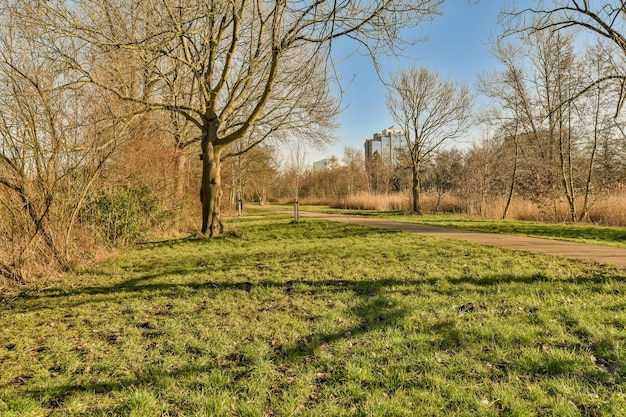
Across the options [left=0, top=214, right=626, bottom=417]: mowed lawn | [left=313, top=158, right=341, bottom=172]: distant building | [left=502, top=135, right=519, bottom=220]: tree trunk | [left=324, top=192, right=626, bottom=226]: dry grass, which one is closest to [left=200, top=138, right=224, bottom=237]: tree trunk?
[left=0, top=214, right=626, bottom=417]: mowed lawn

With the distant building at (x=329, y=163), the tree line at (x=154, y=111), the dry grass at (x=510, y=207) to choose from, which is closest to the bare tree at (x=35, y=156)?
the tree line at (x=154, y=111)

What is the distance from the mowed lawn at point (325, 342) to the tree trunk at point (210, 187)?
4.73 meters

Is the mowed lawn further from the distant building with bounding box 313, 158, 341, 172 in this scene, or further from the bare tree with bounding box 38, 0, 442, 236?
the distant building with bounding box 313, 158, 341, 172

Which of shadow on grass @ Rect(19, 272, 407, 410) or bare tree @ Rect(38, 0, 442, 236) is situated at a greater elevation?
bare tree @ Rect(38, 0, 442, 236)

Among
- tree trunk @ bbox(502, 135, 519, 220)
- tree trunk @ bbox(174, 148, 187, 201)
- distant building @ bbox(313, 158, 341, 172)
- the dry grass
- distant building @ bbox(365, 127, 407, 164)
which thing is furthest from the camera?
distant building @ bbox(313, 158, 341, 172)

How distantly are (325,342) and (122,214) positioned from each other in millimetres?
8280

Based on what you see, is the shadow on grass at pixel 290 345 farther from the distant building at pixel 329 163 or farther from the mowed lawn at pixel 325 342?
the distant building at pixel 329 163

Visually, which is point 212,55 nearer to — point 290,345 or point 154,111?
point 154,111

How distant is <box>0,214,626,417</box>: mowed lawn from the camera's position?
252cm

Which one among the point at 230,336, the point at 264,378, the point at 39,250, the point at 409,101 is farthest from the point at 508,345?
the point at 409,101

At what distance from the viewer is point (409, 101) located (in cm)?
2377

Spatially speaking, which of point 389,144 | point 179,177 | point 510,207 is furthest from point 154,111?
point 389,144

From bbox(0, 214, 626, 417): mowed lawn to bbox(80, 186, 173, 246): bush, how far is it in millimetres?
2674

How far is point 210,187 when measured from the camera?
10.9 meters
